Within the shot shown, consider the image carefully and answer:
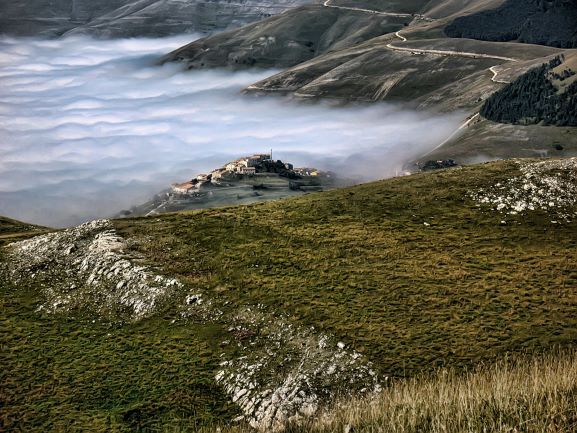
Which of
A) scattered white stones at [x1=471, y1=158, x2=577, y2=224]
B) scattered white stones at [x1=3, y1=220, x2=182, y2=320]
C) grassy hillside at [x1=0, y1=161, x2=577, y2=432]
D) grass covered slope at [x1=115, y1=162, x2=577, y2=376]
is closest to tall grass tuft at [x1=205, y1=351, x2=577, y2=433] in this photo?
grassy hillside at [x1=0, y1=161, x2=577, y2=432]

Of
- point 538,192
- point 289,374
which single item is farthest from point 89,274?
point 538,192

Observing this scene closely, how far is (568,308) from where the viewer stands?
37.0 metres

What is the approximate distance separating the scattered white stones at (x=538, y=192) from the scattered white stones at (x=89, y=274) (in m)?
28.8

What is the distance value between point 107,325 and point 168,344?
5975mm

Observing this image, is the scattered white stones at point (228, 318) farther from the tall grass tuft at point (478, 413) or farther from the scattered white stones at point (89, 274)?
the tall grass tuft at point (478, 413)

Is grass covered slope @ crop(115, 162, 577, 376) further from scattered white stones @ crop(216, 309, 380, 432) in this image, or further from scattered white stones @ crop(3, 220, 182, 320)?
scattered white stones @ crop(3, 220, 182, 320)

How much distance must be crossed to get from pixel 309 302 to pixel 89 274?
61.3ft

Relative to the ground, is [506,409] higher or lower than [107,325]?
higher

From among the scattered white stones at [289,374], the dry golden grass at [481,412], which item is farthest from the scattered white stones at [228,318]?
the dry golden grass at [481,412]

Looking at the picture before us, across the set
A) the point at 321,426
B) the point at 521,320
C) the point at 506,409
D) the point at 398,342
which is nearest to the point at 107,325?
the point at 398,342

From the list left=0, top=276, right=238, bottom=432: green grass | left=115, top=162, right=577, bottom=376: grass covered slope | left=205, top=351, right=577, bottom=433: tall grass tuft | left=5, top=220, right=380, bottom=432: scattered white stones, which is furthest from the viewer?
left=115, top=162, right=577, bottom=376: grass covered slope

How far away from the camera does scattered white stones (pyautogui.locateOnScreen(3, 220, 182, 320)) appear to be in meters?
43.2

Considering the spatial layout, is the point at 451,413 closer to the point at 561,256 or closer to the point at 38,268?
the point at 561,256

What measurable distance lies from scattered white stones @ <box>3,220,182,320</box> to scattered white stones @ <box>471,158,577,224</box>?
94.4 ft
